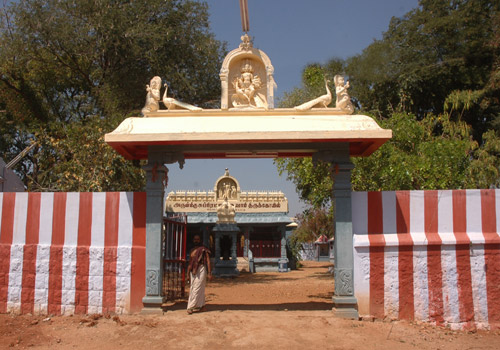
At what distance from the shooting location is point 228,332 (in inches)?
269

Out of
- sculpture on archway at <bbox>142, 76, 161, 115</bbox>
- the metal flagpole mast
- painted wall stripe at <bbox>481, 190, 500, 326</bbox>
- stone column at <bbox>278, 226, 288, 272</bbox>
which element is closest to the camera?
painted wall stripe at <bbox>481, 190, 500, 326</bbox>

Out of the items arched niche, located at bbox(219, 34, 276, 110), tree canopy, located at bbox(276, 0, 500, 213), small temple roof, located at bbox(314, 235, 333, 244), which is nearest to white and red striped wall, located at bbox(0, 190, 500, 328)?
arched niche, located at bbox(219, 34, 276, 110)

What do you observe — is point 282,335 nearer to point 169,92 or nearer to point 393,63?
point 169,92

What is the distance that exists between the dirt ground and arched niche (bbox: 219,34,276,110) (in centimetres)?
370

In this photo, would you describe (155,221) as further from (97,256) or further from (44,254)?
(44,254)

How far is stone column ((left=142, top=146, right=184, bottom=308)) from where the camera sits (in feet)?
25.2

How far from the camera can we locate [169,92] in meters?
16.1

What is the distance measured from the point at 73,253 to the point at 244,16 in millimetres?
5021

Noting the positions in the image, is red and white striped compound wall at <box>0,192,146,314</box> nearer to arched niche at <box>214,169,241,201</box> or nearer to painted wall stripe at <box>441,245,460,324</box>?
painted wall stripe at <box>441,245,460,324</box>

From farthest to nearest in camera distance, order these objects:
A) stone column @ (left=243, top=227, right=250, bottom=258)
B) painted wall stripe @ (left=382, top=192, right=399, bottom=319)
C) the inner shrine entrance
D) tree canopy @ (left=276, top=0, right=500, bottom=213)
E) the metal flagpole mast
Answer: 1. stone column @ (left=243, top=227, right=250, bottom=258)
2. tree canopy @ (left=276, top=0, right=500, bottom=213)
3. the metal flagpole mast
4. the inner shrine entrance
5. painted wall stripe @ (left=382, top=192, right=399, bottom=319)

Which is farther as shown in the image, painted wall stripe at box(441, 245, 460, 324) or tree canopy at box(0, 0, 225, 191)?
tree canopy at box(0, 0, 225, 191)

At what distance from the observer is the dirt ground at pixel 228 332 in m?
6.43

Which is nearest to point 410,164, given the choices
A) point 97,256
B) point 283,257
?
point 97,256

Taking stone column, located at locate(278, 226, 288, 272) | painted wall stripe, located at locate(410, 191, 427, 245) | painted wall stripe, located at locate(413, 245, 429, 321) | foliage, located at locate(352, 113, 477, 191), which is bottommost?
stone column, located at locate(278, 226, 288, 272)
